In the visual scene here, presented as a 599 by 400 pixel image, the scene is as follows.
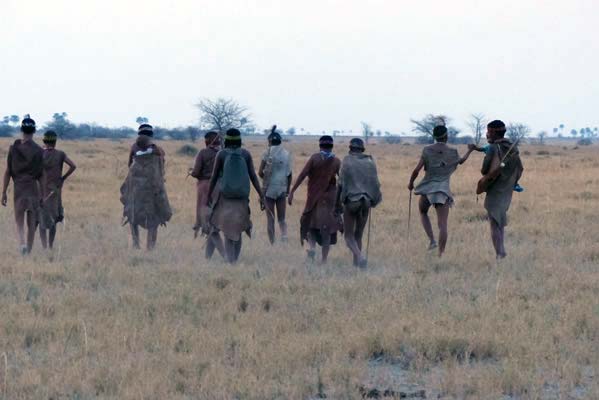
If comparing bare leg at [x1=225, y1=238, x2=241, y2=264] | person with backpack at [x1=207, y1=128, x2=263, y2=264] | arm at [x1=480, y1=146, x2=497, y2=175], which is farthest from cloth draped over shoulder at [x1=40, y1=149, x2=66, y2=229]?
arm at [x1=480, y1=146, x2=497, y2=175]

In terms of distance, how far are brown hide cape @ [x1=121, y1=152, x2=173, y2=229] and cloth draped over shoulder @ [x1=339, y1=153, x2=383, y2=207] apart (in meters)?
2.62

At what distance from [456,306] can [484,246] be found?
4.86 meters

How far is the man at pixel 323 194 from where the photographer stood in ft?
40.5

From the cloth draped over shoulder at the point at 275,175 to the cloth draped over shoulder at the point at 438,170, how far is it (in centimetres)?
217

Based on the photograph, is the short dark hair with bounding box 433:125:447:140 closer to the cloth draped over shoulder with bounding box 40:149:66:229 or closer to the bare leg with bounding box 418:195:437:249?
the bare leg with bounding box 418:195:437:249

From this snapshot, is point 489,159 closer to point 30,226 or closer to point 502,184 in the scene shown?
point 502,184

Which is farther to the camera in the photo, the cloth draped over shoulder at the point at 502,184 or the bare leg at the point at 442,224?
the bare leg at the point at 442,224

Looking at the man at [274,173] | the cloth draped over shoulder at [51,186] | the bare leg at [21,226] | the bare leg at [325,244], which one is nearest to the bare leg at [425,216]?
the bare leg at [325,244]

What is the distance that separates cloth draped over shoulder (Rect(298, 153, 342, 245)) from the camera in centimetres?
1237

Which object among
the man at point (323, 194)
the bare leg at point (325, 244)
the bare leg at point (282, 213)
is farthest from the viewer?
the bare leg at point (282, 213)

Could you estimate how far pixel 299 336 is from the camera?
8023 mm

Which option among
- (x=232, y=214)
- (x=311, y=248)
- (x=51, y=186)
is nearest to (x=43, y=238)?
(x=51, y=186)

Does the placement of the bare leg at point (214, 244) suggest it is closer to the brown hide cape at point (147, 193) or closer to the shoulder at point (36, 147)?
the brown hide cape at point (147, 193)

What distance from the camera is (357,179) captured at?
12.0 m
